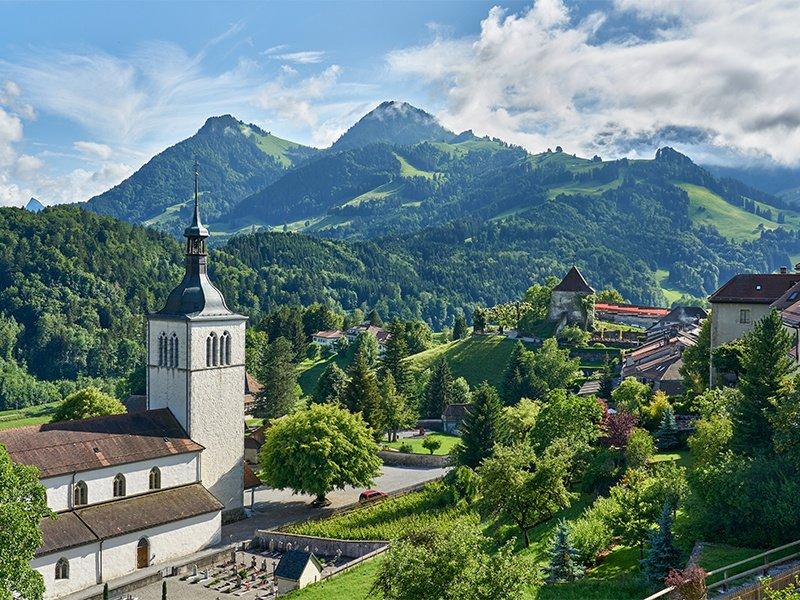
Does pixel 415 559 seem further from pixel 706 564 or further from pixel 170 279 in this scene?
pixel 170 279

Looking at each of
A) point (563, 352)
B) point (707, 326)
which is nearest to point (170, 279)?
point (563, 352)

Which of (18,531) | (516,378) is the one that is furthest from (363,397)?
(18,531)

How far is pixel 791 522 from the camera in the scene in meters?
25.5

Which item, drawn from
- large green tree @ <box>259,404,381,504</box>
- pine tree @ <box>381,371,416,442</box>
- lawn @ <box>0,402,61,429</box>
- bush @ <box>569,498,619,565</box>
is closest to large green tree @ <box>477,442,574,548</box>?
bush @ <box>569,498,619,565</box>

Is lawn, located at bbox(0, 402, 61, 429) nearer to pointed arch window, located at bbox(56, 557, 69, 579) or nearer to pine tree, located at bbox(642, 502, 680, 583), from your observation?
pointed arch window, located at bbox(56, 557, 69, 579)

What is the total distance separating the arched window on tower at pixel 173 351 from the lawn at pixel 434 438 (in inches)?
1028

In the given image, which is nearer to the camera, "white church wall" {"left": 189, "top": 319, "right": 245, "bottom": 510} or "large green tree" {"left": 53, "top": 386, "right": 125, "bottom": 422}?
"white church wall" {"left": 189, "top": 319, "right": 245, "bottom": 510}

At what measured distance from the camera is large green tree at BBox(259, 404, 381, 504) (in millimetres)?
45562

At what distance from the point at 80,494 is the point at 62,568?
3.85 meters

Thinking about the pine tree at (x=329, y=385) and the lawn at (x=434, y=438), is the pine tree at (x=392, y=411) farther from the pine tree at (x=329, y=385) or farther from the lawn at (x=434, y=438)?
the pine tree at (x=329, y=385)

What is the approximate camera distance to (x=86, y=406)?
54562mm

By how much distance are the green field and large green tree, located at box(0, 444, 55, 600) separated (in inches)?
2698

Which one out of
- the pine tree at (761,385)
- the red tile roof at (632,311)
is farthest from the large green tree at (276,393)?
the red tile roof at (632,311)

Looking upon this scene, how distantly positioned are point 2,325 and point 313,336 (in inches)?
2385
